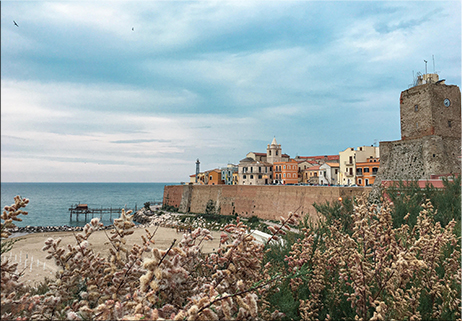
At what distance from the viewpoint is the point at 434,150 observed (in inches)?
872

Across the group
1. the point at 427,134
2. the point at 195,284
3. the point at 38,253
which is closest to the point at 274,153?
the point at 427,134

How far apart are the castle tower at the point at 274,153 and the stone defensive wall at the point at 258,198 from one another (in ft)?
62.9

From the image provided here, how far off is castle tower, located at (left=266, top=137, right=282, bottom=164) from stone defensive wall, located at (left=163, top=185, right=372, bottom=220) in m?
19.2

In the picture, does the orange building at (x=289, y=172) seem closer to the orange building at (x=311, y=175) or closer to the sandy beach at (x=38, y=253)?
the orange building at (x=311, y=175)

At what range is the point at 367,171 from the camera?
41031 millimetres

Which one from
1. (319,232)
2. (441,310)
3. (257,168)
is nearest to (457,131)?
(319,232)

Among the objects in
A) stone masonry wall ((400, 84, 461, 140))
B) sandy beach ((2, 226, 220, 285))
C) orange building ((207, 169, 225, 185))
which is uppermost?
stone masonry wall ((400, 84, 461, 140))

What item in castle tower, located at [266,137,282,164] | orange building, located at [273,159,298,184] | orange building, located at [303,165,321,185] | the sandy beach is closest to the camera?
the sandy beach

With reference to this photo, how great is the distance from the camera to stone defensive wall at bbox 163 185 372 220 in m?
32.4

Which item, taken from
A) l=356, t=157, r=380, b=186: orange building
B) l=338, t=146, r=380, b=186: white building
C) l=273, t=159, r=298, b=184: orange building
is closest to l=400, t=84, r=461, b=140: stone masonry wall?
l=356, t=157, r=380, b=186: orange building

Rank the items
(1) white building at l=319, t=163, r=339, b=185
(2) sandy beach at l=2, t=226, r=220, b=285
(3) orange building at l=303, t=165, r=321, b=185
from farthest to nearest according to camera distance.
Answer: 1. (3) orange building at l=303, t=165, r=321, b=185
2. (1) white building at l=319, t=163, r=339, b=185
3. (2) sandy beach at l=2, t=226, r=220, b=285

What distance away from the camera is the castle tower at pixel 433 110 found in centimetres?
2283

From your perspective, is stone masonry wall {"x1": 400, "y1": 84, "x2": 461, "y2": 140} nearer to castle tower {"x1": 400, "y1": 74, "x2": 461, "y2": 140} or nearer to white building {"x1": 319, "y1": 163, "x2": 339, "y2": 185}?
castle tower {"x1": 400, "y1": 74, "x2": 461, "y2": 140}

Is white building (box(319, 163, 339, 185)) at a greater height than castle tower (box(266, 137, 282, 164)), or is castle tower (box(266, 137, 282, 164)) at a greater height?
castle tower (box(266, 137, 282, 164))
